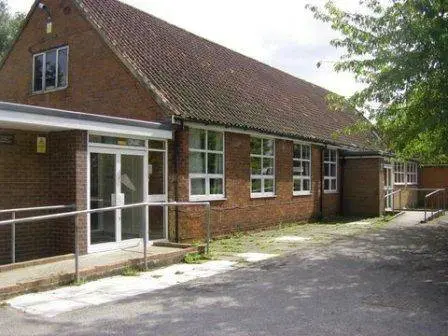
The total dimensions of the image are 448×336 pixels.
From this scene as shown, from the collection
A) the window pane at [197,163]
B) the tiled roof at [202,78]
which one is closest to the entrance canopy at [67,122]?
the tiled roof at [202,78]

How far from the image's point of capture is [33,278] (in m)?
8.29

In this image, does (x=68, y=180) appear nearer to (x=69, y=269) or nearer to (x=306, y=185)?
(x=69, y=269)

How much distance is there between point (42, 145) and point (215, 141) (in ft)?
15.8

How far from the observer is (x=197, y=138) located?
44.9 ft

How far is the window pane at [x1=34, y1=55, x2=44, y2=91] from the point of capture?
16859 millimetres

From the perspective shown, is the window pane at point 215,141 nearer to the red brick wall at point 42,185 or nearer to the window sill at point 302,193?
the red brick wall at point 42,185

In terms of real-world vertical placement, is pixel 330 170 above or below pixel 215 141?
below

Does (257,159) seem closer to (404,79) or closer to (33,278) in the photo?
(404,79)

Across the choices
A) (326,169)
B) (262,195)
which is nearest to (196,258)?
(262,195)

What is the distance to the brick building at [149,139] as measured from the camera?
10.8 meters

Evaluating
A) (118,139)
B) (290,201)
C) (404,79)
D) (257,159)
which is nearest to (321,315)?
(404,79)

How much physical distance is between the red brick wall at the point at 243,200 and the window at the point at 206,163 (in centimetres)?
23

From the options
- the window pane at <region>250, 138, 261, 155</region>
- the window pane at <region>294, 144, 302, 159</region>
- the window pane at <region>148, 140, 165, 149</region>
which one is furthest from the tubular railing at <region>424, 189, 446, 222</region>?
the window pane at <region>148, 140, 165, 149</region>

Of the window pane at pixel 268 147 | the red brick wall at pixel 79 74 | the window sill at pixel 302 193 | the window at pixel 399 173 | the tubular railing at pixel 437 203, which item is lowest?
the tubular railing at pixel 437 203
